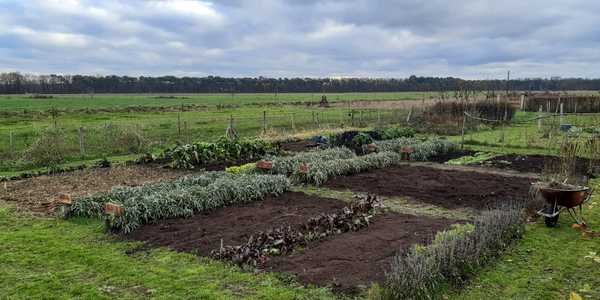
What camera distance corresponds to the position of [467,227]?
6.25m

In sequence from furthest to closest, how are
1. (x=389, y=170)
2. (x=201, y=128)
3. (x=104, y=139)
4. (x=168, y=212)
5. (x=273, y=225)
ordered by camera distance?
(x=201, y=128), (x=104, y=139), (x=389, y=170), (x=168, y=212), (x=273, y=225)

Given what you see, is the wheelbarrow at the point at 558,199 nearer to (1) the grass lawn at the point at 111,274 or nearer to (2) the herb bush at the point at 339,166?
(1) the grass lawn at the point at 111,274

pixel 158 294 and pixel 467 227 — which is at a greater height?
pixel 467 227

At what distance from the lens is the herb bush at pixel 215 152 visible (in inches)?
534

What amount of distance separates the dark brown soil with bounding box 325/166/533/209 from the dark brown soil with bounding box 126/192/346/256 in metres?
1.83

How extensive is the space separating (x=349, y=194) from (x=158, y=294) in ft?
18.5

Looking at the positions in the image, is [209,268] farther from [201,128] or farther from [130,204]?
[201,128]

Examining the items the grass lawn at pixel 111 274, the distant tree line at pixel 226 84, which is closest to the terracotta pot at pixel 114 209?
the grass lawn at pixel 111 274

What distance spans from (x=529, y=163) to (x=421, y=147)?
317cm

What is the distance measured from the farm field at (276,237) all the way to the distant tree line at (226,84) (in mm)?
66514

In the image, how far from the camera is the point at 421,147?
50.5 feet

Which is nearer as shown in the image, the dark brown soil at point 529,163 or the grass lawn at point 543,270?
the grass lawn at point 543,270

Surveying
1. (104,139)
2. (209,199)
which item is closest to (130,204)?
(209,199)

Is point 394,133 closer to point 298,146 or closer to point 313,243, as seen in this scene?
point 298,146
